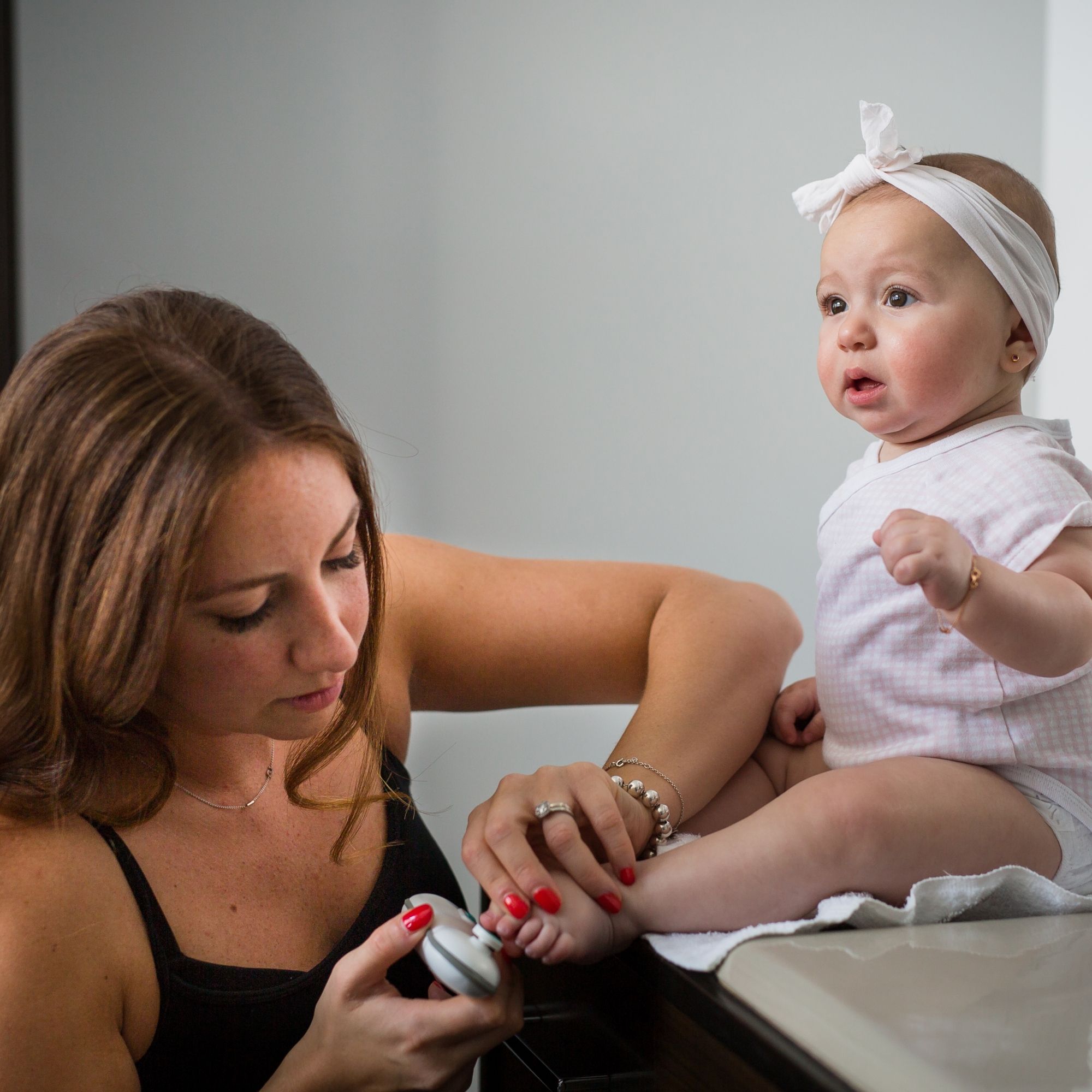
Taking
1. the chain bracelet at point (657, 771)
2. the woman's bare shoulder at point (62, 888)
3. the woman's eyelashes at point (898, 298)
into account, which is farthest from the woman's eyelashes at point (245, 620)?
the woman's eyelashes at point (898, 298)

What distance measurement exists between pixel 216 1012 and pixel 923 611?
55cm

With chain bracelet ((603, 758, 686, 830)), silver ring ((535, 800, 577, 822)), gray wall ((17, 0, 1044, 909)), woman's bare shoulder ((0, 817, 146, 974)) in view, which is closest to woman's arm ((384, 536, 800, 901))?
chain bracelet ((603, 758, 686, 830))

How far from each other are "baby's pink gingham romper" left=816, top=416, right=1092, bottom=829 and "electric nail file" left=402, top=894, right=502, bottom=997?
12.7 inches

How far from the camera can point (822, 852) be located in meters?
0.65

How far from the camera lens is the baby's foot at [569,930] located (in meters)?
0.62

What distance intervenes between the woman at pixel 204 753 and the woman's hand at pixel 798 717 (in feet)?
0.37

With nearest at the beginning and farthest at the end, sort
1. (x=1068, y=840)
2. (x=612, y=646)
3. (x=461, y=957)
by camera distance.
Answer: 1. (x=461, y=957)
2. (x=1068, y=840)
3. (x=612, y=646)

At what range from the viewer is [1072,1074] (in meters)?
0.44

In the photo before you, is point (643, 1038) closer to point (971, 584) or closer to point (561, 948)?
point (561, 948)

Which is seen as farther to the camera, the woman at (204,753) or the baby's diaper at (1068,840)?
the baby's diaper at (1068,840)

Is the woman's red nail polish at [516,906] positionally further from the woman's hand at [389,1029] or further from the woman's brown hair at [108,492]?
the woman's brown hair at [108,492]

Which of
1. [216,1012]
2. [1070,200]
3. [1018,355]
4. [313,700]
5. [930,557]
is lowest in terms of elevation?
[216,1012]

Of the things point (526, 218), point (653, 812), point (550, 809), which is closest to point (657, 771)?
point (653, 812)

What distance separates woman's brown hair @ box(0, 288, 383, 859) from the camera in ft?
2.01
